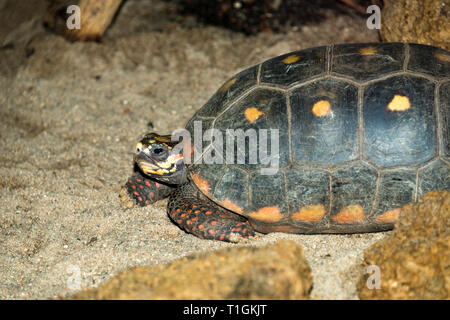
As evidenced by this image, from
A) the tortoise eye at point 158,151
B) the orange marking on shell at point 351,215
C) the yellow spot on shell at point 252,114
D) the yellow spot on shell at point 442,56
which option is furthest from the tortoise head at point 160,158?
the yellow spot on shell at point 442,56

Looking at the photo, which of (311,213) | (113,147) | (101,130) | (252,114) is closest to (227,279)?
(311,213)

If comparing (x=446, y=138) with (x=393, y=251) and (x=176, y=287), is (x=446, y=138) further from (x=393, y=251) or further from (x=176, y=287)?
(x=176, y=287)

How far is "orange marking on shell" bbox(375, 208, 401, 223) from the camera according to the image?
3.11 m

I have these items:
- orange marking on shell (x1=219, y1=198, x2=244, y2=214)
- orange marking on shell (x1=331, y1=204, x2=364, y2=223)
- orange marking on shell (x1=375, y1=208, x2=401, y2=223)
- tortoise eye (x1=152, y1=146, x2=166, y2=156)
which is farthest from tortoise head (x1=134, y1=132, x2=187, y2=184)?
orange marking on shell (x1=375, y1=208, x2=401, y2=223)

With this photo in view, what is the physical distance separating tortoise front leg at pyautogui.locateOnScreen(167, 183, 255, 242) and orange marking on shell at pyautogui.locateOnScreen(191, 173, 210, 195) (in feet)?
0.55

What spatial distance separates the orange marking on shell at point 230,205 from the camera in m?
3.29

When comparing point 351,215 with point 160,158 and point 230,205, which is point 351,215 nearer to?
point 230,205

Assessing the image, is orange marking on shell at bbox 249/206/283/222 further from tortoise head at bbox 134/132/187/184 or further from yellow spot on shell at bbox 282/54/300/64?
yellow spot on shell at bbox 282/54/300/64

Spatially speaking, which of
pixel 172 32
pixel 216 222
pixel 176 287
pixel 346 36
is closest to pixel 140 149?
pixel 216 222

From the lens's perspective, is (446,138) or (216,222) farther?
(216,222)

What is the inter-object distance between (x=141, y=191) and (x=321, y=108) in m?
1.78

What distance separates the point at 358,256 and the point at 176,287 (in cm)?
140

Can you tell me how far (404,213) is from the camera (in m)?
2.96

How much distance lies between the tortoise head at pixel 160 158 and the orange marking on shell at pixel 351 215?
1384 millimetres
